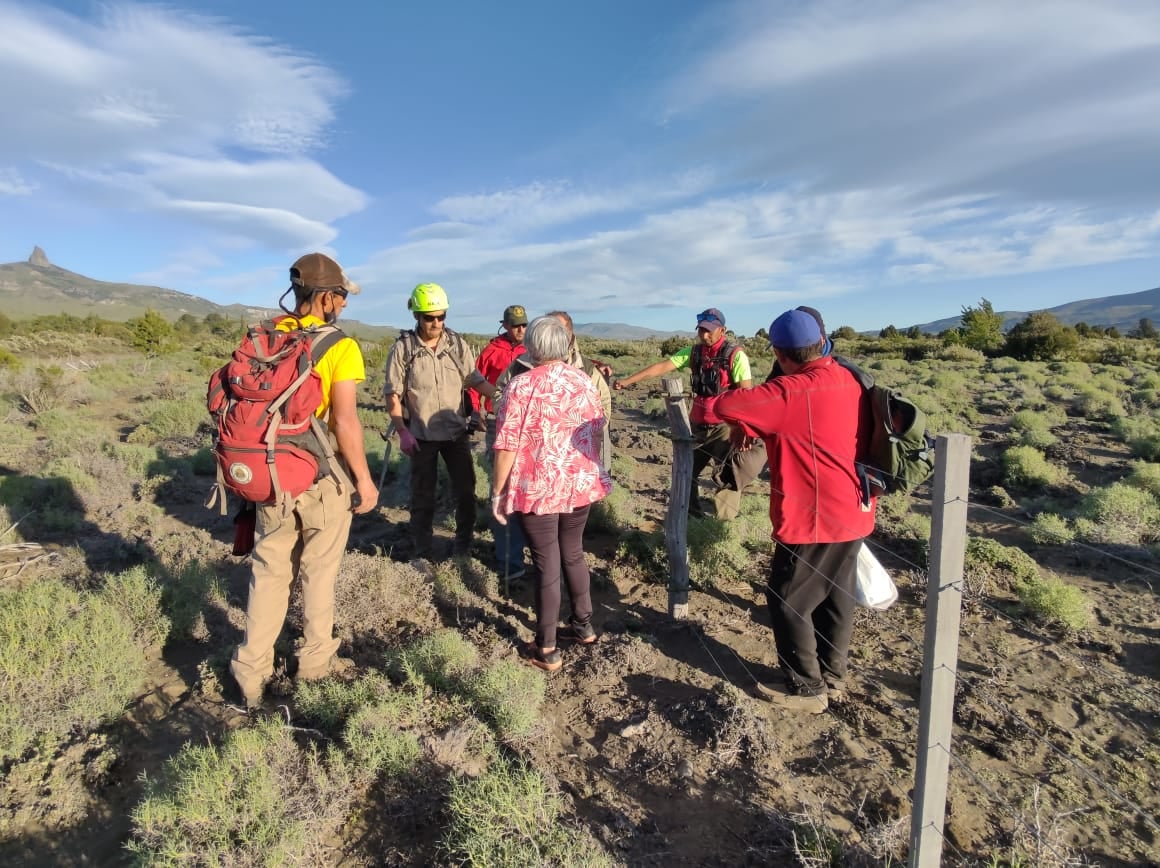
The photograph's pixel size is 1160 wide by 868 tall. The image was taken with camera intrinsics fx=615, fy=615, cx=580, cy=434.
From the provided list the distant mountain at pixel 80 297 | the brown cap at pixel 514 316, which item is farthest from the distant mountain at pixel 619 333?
the distant mountain at pixel 80 297

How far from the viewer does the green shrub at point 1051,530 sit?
5591 mm

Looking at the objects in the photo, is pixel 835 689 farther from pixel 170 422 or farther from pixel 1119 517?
pixel 170 422

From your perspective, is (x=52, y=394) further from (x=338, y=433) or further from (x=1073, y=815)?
(x=1073, y=815)

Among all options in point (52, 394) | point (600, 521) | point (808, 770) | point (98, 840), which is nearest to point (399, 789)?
point (98, 840)

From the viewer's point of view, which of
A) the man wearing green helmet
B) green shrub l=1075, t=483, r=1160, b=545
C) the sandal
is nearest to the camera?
the sandal

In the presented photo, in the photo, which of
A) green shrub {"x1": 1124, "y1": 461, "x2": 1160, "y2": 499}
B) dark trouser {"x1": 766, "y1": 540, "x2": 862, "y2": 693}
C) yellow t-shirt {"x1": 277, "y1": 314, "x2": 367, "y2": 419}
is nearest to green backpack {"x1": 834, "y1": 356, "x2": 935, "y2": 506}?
dark trouser {"x1": 766, "y1": 540, "x2": 862, "y2": 693}

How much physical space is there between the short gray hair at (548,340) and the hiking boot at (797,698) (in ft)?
7.26

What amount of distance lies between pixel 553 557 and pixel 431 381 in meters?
1.87

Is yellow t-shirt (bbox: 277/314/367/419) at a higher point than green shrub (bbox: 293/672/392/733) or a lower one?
higher

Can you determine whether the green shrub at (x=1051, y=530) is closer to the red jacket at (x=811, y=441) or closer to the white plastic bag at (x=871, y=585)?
the white plastic bag at (x=871, y=585)

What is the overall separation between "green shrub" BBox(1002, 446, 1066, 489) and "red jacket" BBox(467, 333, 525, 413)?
702 cm

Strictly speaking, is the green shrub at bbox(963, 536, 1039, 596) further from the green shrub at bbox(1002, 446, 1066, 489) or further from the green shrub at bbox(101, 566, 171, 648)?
the green shrub at bbox(101, 566, 171, 648)

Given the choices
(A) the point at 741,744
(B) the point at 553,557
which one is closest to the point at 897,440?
(A) the point at 741,744

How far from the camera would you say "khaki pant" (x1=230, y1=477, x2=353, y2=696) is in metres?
3.13
